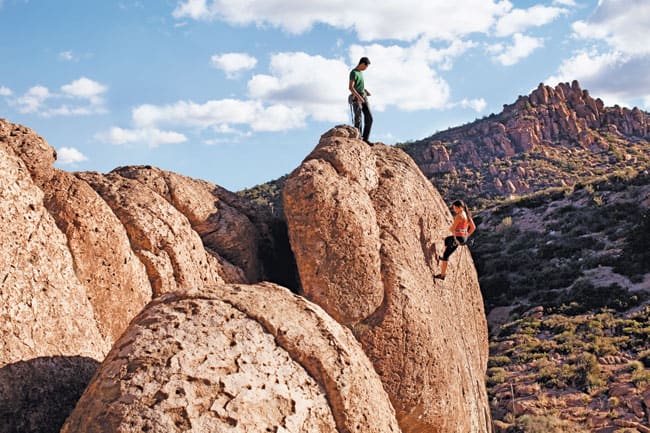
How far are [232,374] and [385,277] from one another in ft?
11.6

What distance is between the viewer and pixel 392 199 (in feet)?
30.8

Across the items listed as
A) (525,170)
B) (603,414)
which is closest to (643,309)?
(603,414)

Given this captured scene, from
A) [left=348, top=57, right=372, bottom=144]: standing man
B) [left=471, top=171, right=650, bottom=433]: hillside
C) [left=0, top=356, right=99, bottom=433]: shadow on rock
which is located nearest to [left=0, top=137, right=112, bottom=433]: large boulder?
[left=0, top=356, right=99, bottom=433]: shadow on rock

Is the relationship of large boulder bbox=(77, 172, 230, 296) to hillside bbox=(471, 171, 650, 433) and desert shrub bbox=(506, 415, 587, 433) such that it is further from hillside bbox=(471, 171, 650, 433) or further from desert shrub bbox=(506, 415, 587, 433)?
hillside bbox=(471, 171, 650, 433)

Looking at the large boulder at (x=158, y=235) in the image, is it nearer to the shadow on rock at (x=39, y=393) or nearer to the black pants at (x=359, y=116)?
the shadow on rock at (x=39, y=393)

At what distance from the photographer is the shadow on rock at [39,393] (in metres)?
5.41

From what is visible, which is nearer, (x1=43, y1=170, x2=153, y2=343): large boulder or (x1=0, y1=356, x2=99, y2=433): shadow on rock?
(x1=0, y1=356, x2=99, y2=433): shadow on rock

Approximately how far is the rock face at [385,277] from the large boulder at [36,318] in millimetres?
2649

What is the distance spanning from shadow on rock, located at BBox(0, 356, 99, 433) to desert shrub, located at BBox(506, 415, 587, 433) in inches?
486

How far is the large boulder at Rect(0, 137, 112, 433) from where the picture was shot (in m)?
5.54

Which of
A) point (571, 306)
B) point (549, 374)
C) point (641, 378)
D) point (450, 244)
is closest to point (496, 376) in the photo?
point (549, 374)

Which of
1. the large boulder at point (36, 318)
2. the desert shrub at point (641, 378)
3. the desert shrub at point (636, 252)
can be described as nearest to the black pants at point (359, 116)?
the large boulder at point (36, 318)

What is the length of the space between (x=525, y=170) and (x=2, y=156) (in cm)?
5698

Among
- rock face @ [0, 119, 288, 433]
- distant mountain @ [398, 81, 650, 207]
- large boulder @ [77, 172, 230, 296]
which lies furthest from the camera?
distant mountain @ [398, 81, 650, 207]
